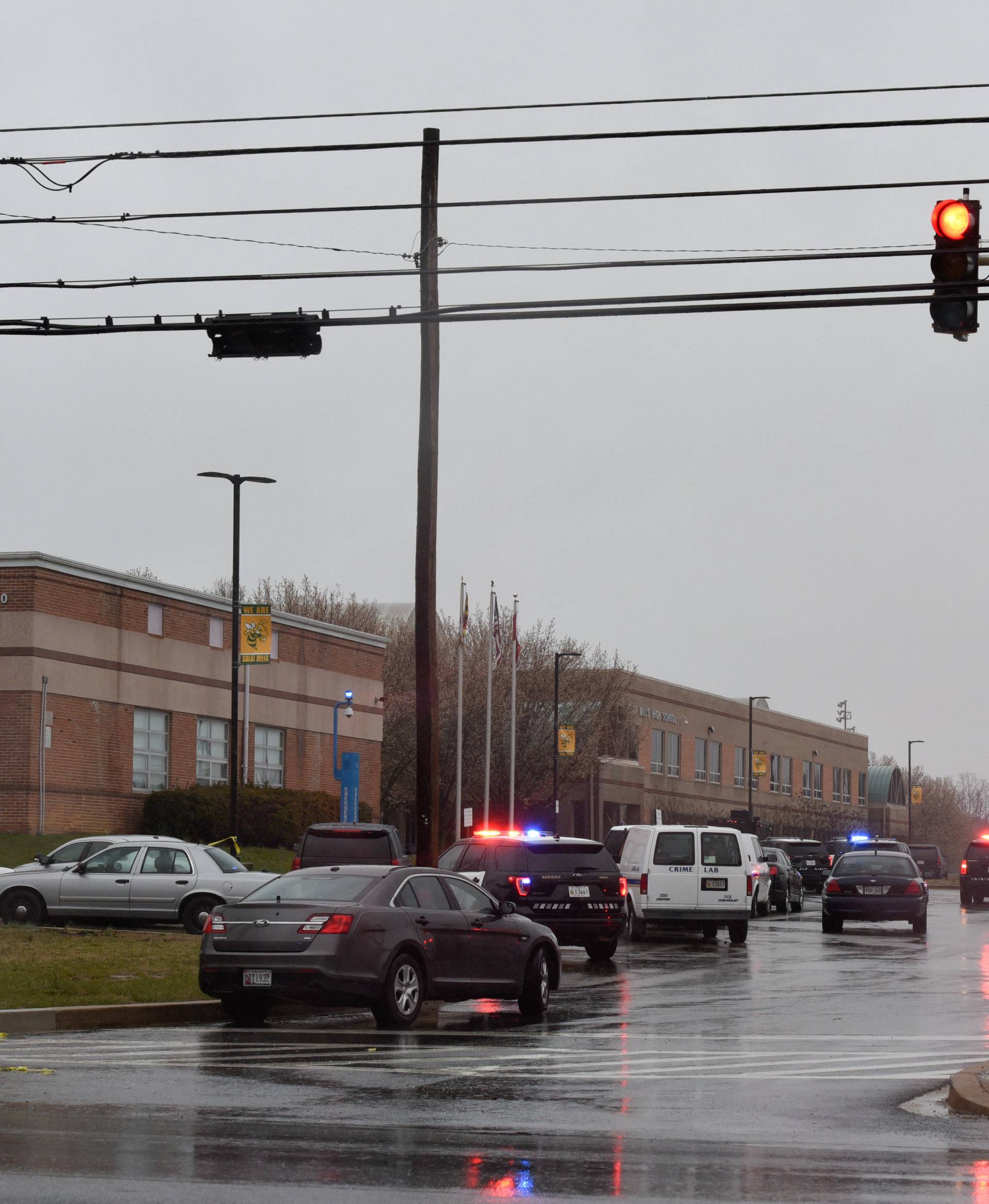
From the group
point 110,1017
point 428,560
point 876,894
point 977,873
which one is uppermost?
point 428,560

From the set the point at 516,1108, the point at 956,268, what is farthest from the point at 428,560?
the point at 516,1108

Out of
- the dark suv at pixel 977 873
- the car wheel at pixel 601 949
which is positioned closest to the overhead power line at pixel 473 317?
the car wheel at pixel 601 949

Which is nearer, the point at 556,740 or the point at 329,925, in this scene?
the point at 329,925

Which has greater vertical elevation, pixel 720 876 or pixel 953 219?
pixel 953 219

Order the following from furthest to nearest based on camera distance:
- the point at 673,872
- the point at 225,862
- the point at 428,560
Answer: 1. the point at 673,872
2. the point at 225,862
3. the point at 428,560

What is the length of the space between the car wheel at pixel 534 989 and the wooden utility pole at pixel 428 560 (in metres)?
5.34

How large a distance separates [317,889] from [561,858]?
869 centimetres

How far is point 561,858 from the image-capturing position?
24344mm

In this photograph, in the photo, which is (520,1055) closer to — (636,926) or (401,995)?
(401,995)

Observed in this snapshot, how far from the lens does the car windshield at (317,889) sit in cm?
1586

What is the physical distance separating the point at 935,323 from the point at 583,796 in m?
70.3

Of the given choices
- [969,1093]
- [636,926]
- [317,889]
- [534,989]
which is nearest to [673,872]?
[636,926]

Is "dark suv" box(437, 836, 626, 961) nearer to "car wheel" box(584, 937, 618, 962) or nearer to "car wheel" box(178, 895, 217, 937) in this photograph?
"car wheel" box(584, 937, 618, 962)

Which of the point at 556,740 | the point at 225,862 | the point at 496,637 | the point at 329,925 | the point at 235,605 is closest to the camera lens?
the point at 329,925
